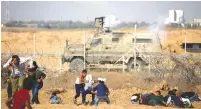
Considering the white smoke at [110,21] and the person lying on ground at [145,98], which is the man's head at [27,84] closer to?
the person lying on ground at [145,98]

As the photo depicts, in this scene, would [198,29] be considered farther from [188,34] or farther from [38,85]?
[38,85]

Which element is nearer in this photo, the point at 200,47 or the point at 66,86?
the point at 66,86

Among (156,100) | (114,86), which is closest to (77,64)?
(114,86)

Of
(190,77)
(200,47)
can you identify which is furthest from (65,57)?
(200,47)

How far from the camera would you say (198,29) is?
2970cm

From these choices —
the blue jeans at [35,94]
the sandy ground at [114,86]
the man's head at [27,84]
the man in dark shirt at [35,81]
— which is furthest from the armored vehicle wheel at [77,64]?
the man's head at [27,84]

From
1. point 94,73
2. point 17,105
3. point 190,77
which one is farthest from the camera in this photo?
point 94,73

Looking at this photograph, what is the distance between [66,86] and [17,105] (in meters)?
4.02

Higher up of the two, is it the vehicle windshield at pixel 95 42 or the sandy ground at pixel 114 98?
the vehicle windshield at pixel 95 42

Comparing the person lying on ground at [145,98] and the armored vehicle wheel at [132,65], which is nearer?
the person lying on ground at [145,98]

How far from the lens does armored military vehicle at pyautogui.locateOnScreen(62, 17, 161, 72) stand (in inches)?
532

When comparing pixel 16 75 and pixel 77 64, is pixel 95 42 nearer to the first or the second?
pixel 77 64

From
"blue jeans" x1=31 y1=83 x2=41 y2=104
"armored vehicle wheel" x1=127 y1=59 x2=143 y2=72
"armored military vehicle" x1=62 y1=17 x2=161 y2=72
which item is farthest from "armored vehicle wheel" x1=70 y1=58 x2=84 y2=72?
"blue jeans" x1=31 y1=83 x2=41 y2=104

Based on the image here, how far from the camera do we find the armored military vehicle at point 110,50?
13508 millimetres
